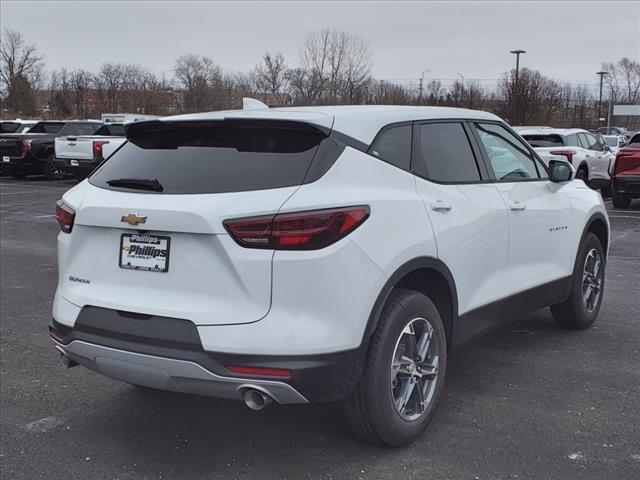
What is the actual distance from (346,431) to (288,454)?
380 millimetres

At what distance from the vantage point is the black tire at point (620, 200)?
1461cm

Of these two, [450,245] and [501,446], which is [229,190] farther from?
[501,446]

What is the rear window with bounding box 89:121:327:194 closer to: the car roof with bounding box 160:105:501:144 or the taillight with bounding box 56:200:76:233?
the car roof with bounding box 160:105:501:144

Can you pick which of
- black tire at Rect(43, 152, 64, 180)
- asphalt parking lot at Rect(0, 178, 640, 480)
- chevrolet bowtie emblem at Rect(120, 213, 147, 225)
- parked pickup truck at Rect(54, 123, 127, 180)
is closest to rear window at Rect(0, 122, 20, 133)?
black tire at Rect(43, 152, 64, 180)

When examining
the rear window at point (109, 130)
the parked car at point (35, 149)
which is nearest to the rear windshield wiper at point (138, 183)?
the rear window at point (109, 130)

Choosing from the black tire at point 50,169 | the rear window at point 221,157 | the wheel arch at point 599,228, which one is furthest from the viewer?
the black tire at point 50,169

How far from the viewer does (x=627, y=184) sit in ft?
45.9

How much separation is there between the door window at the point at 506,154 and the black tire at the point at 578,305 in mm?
862

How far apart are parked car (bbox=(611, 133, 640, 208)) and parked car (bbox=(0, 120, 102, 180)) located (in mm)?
14974

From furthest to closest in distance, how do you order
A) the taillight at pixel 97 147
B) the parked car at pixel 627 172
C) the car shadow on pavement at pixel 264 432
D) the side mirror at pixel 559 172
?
the taillight at pixel 97 147 < the parked car at pixel 627 172 < the side mirror at pixel 559 172 < the car shadow on pavement at pixel 264 432

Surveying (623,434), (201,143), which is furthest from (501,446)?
(201,143)

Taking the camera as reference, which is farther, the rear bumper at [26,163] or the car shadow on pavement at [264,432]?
the rear bumper at [26,163]

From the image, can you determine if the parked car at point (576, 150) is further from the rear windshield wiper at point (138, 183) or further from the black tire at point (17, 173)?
the black tire at point (17, 173)

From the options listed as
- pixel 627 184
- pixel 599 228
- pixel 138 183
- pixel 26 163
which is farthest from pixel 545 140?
pixel 26 163
